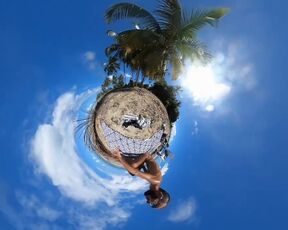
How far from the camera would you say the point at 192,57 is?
18.5 meters

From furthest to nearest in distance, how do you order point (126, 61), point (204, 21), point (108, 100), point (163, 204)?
point (126, 61) → point (204, 21) → point (108, 100) → point (163, 204)

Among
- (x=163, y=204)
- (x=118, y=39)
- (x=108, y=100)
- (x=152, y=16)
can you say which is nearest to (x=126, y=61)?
(x=118, y=39)

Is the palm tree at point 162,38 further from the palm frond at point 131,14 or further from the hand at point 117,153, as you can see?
the hand at point 117,153

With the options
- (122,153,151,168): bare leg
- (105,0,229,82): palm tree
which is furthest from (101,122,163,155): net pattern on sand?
(105,0,229,82): palm tree

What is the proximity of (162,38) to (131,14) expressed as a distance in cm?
195

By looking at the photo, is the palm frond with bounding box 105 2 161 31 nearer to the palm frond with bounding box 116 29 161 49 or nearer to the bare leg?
the palm frond with bounding box 116 29 161 49

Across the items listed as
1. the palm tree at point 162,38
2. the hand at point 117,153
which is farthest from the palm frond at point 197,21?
the hand at point 117,153

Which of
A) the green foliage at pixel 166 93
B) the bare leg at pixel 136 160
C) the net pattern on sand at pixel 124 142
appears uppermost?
the green foliage at pixel 166 93

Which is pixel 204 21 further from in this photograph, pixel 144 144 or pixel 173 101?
pixel 144 144

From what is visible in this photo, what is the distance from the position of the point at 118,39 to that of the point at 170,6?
2715 millimetres

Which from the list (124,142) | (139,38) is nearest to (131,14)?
(139,38)

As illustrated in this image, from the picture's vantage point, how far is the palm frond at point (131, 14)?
1856cm

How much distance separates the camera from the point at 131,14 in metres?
18.9

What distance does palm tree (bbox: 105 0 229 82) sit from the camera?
58.8ft
